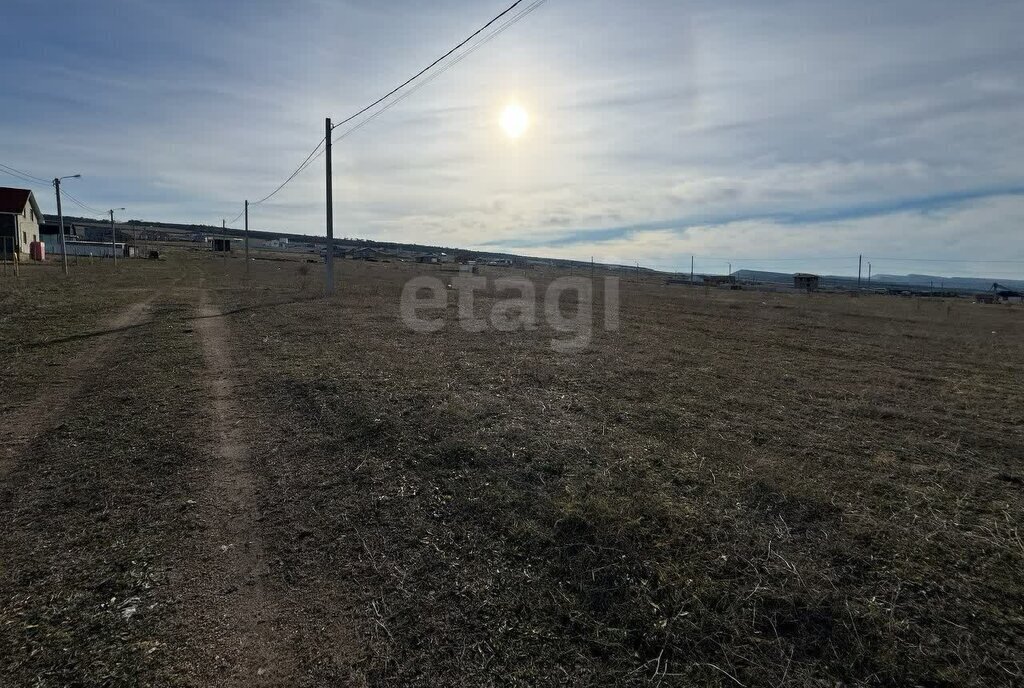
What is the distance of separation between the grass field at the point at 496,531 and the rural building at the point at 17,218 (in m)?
44.3

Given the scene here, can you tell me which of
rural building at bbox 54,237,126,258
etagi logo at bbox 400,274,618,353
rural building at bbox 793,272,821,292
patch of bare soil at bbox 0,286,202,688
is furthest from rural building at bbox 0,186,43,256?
rural building at bbox 793,272,821,292

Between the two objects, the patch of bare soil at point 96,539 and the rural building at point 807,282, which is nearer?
the patch of bare soil at point 96,539

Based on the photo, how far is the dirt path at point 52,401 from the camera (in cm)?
500

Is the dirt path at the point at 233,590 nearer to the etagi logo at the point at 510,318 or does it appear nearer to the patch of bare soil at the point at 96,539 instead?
the patch of bare soil at the point at 96,539

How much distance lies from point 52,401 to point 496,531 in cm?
613

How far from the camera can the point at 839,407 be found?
23.2 ft

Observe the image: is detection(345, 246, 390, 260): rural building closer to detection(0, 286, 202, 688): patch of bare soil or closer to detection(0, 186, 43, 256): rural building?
detection(0, 186, 43, 256): rural building

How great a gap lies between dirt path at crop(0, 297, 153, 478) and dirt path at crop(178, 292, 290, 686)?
192 centimetres

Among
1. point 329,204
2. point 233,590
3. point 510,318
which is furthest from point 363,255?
point 233,590

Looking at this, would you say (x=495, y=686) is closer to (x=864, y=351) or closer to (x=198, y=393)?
(x=198, y=393)

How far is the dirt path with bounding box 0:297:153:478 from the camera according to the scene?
4996mm

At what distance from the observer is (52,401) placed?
6316 millimetres

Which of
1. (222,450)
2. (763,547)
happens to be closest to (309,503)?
(222,450)

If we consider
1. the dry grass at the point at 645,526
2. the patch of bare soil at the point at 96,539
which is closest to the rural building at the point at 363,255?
the patch of bare soil at the point at 96,539
